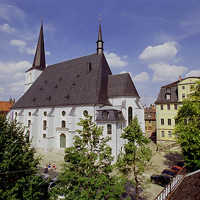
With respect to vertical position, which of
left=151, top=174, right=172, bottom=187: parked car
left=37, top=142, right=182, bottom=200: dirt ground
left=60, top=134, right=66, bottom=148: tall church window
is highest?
left=60, top=134, right=66, bottom=148: tall church window

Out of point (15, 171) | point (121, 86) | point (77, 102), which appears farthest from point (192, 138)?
point (77, 102)

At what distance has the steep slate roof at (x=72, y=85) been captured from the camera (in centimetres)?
2841

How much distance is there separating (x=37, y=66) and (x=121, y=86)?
26.3 meters

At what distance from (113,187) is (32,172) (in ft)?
16.3

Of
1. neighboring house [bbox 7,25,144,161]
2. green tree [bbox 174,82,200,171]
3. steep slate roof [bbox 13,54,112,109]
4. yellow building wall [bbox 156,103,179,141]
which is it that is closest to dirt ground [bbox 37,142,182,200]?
yellow building wall [bbox 156,103,179,141]

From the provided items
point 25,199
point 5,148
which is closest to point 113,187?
point 25,199

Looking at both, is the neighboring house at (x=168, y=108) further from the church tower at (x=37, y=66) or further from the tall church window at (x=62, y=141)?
the church tower at (x=37, y=66)

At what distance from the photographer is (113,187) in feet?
24.4

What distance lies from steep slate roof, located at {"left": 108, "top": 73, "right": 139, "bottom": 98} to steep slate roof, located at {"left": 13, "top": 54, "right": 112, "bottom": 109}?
1.25 meters

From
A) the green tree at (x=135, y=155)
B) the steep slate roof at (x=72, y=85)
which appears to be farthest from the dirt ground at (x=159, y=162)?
the steep slate roof at (x=72, y=85)

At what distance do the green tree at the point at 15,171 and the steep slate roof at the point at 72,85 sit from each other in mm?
17345

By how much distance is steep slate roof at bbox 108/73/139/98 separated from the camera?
27562 millimetres

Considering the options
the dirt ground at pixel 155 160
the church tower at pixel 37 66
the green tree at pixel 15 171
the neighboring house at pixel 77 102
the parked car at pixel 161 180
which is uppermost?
the church tower at pixel 37 66

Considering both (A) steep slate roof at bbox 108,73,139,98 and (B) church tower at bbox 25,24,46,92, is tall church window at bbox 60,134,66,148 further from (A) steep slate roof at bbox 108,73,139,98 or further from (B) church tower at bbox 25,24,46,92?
(B) church tower at bbox 25,24,46,92
